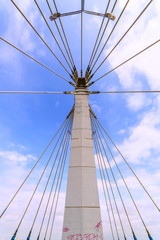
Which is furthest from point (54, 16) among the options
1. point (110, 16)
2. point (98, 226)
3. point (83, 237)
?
point (83, 237)

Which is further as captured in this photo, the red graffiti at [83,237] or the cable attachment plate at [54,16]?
the cable attachment plate at [54,16]

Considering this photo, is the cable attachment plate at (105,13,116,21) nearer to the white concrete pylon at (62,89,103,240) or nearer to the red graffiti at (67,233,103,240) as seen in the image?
the white concrete pylon at (62,89,103,240)

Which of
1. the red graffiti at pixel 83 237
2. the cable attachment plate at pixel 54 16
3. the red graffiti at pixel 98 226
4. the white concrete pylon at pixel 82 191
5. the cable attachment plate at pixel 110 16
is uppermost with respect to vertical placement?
the cable attachment plate at pixel 54 16

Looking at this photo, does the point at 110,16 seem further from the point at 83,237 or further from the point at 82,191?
the point at 83,237

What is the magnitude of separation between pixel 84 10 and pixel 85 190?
27.6 ft

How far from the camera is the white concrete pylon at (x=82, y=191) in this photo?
6.59 metres

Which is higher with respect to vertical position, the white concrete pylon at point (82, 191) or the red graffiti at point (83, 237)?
the white concrete pylon at point (82, 191)

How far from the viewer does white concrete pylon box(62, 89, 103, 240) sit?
6.59 meters

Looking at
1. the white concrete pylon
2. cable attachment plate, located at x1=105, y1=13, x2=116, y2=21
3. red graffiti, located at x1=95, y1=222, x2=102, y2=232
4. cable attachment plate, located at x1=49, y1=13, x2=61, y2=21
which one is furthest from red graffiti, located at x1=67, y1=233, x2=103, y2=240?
cable attachment plate, located at x1=49, y1=13, x2=61, y2=21

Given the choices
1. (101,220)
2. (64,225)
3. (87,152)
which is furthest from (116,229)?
(87,152)

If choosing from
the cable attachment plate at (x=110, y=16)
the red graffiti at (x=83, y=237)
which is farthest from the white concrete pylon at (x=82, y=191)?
the cable attachment plate at (x=110, y=16)

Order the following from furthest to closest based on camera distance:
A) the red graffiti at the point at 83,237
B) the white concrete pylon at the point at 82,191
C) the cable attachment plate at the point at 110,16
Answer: the cable attachment plate at the point at 110,16 < the white concrete pylon at the point at 82,191 < the red graffiti at the point at 83,237

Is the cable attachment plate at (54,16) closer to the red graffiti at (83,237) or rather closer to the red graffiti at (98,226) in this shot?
the red graffiti at (98,226)

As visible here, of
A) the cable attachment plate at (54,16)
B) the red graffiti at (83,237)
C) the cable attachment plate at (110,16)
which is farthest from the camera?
the cable attachment plate at (54,16)
